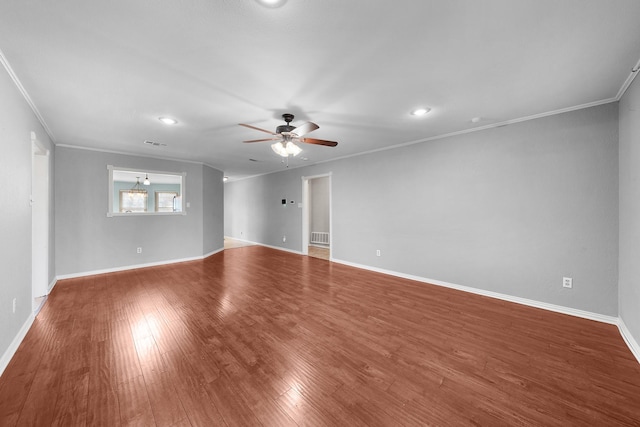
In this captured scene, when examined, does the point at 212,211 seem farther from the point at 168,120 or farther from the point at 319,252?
the point at 168,120

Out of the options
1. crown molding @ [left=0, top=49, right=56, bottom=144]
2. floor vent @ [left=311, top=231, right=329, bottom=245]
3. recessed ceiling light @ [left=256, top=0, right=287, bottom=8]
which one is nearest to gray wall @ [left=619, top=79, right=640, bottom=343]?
recessed ceiling light @ [left=256, top=0, right=287, bottom=8]

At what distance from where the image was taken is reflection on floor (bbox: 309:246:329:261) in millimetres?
6473

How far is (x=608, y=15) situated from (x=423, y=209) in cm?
298

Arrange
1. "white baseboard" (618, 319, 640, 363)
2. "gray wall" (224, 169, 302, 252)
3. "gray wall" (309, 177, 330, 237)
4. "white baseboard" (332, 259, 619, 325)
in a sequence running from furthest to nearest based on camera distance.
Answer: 1. "gray wall" (309, 177, 330, 237)
2. "gray wall" (224, 169, 302, 252)
3. "white baseboard" (332, 259, 619, 325)
4. "white baseboard" (618, 319, 640, 363)

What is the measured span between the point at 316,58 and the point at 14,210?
3129 millimetres

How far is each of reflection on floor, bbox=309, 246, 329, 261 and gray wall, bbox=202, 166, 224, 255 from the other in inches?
113

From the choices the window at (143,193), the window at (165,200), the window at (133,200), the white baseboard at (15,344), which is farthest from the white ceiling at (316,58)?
the window at (165,200)

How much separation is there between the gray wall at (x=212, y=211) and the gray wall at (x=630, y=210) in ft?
23.8

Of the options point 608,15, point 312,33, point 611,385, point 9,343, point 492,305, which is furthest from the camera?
point 492,305

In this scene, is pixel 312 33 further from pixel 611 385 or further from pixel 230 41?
pixel 611 385

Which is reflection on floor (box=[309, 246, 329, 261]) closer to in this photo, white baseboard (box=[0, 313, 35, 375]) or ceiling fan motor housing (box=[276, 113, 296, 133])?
ceiling fan motor housing (box=[276, 113, 296, 133])

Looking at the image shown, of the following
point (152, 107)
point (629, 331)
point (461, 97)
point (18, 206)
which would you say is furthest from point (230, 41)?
point (629, 331)

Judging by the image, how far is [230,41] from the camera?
1679 millimetres

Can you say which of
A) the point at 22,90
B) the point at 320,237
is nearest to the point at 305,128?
the point at 22,90
